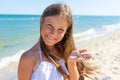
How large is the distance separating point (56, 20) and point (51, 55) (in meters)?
0.31

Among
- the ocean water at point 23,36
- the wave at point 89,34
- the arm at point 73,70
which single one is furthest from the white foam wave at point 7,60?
the arm at point 73,70

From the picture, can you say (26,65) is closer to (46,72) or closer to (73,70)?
(46,72)

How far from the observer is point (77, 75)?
2.41 metres

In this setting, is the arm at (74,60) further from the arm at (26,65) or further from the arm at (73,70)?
the arm at (26,65)

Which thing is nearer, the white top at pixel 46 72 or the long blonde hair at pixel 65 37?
the white top at pixel 46 72

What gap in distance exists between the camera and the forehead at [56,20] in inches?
86.4

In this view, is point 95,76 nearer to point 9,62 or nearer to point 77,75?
point 77,75

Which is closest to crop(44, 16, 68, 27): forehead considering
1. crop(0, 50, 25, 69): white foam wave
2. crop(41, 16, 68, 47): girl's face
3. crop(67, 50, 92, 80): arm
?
crop(41, 16, 68, 47): girl's face

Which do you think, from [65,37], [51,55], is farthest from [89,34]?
[51,55]

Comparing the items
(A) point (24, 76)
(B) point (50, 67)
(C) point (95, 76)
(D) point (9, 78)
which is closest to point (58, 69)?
(B) point (50, 67)

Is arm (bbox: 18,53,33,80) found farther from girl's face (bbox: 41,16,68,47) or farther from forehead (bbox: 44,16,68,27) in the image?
forehead (bbox: 44,16,68,27)

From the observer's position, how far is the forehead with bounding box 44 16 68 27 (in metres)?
2.19

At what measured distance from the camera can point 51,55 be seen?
2.35m

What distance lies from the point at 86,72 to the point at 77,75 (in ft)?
0.95
